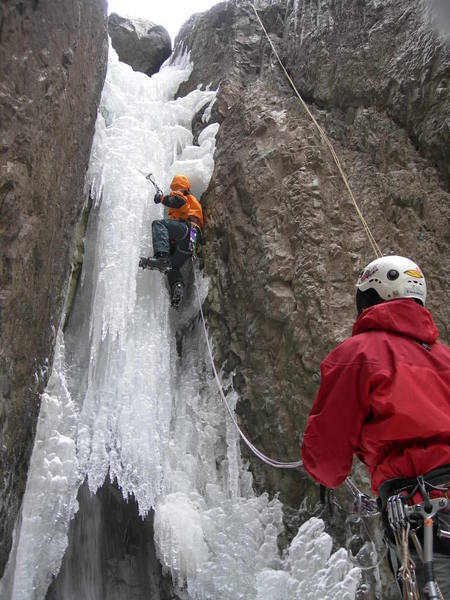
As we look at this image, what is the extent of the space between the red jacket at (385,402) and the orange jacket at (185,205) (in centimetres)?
339

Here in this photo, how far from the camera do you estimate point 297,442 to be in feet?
13.6

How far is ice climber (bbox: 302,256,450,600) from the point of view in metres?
1.92

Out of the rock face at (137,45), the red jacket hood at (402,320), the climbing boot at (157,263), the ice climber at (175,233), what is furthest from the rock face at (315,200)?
the rock face at (137,45)

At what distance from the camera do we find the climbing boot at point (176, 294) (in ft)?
16.7

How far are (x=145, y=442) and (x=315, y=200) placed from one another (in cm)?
236

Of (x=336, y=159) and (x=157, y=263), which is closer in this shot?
(x=157, y=263)

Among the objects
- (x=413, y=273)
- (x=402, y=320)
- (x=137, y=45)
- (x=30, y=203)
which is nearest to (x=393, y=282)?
(x=413, y=273)

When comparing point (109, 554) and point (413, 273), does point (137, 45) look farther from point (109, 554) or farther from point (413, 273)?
point (413, 273)

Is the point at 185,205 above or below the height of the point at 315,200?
above

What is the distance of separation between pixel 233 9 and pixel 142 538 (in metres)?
6.39

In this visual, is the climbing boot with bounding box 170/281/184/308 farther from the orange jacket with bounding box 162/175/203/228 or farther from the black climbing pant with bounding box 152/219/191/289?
the orange jacket with bounding box 162/175/203/228

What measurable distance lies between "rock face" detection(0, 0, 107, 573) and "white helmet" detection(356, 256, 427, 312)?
210cm

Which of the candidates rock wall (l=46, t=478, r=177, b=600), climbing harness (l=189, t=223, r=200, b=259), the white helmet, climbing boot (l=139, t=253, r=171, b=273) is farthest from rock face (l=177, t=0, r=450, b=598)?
the white helmet

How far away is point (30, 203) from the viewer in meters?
3.73
